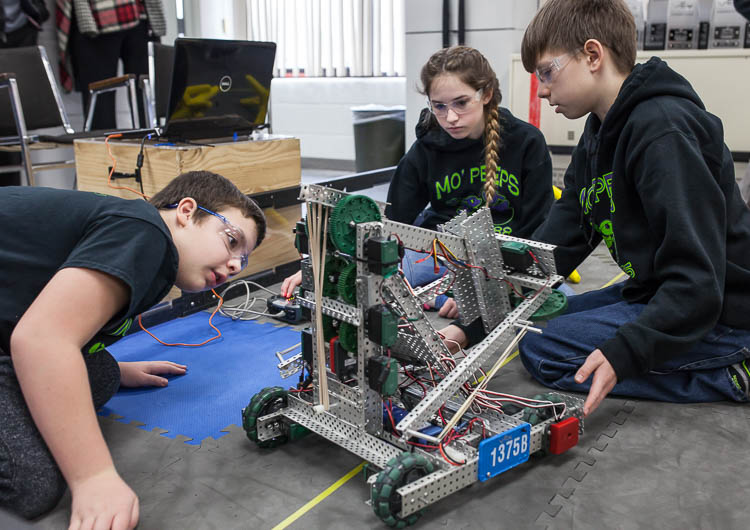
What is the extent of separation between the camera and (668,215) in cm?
167

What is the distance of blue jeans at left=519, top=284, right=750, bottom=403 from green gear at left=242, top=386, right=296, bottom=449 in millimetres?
809

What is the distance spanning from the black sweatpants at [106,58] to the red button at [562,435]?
14.6 feet

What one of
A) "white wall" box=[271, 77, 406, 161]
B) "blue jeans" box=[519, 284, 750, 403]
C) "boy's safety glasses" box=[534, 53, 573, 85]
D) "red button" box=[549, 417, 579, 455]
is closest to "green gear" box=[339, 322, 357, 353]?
"red button" box=[549, 417, 579, 455]

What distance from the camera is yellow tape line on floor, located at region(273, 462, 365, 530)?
1370mm

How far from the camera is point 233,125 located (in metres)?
3.19

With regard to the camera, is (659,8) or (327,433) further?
(659,8)

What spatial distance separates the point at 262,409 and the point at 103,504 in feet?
1.50

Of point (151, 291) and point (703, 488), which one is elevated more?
point (151, 291)

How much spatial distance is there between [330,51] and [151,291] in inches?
250

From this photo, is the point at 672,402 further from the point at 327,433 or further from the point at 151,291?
the point at 151,291

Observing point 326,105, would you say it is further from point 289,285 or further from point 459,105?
point 289,285

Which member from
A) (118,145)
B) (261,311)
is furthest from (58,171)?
(261,311)

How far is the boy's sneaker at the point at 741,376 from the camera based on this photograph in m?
1.86

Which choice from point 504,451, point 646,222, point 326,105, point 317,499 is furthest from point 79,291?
point 326,105
